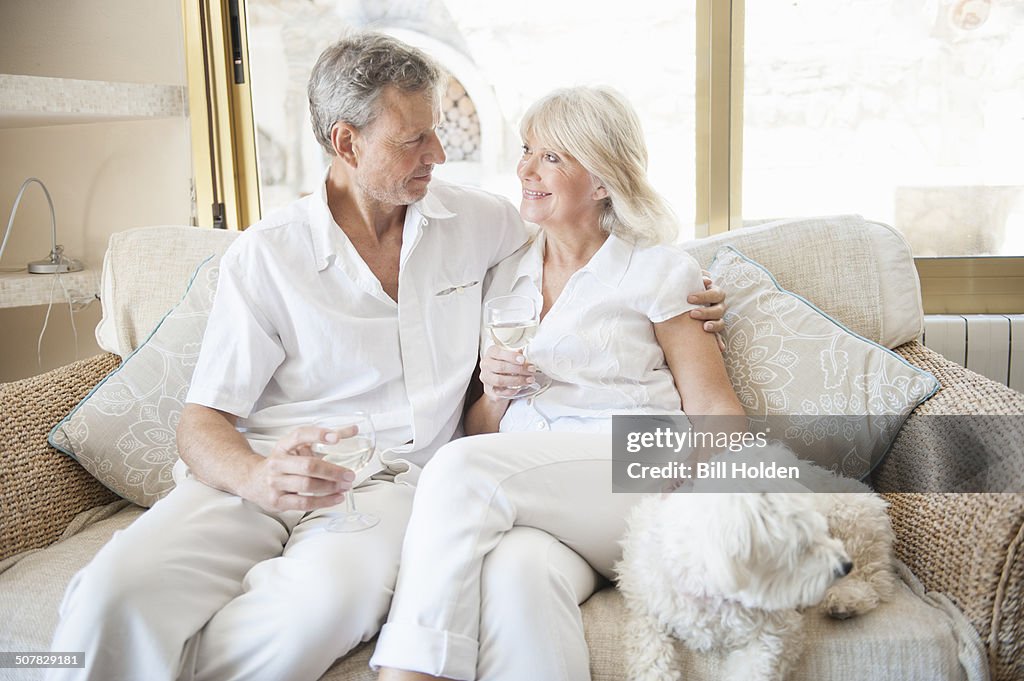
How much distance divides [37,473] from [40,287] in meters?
1.04

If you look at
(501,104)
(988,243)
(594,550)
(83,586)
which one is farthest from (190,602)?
(988,243)

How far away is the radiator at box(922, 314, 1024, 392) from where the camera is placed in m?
2.38

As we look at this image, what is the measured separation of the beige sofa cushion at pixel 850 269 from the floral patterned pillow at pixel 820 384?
0.36 ft

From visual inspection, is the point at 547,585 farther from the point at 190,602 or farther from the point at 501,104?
the point at 501,104

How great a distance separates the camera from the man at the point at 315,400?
130 centimetres

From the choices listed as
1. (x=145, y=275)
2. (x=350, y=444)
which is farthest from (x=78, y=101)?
(x=350, y=444)

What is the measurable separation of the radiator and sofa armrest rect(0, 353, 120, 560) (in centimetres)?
212

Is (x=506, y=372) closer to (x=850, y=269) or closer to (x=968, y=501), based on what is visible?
(x=968, y=501)

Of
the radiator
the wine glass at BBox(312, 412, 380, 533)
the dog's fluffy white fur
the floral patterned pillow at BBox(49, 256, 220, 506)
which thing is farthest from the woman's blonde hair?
the radiator

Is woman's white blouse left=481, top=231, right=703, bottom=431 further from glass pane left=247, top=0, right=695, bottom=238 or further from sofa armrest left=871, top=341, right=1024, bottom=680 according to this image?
glass pane left=247, top=0, right=695, bottom=238

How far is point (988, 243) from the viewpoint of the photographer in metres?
2.47

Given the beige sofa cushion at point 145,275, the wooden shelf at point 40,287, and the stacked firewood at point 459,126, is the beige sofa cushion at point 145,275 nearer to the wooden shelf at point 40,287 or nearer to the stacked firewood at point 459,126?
the wooden shelf at point 40,287

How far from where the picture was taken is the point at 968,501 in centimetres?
140

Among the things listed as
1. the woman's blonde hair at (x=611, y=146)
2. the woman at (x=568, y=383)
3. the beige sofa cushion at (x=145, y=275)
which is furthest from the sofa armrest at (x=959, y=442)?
the beige sofa cushion at (x=145, y=275)
